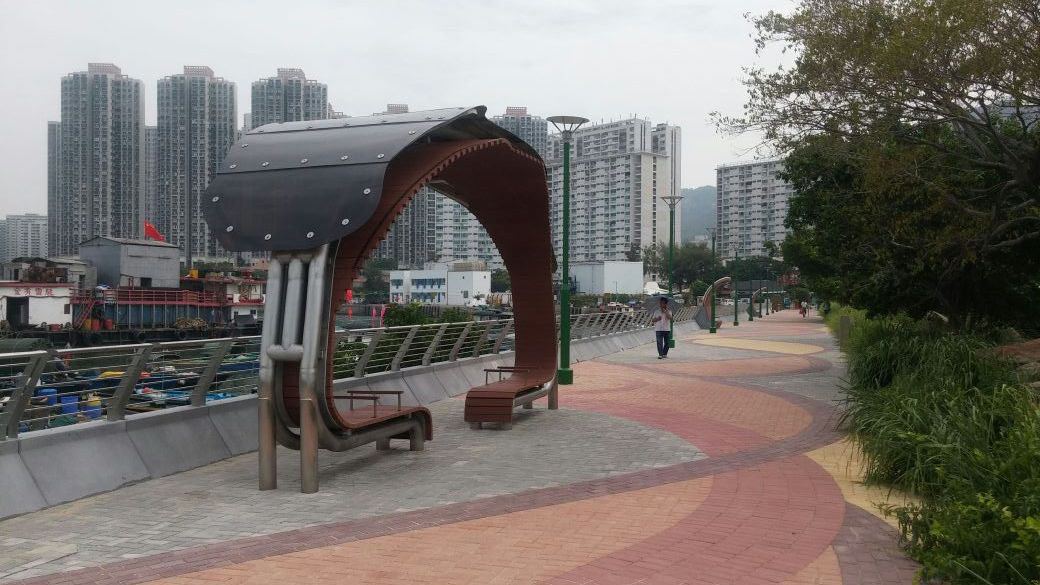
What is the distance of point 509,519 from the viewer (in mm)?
6633

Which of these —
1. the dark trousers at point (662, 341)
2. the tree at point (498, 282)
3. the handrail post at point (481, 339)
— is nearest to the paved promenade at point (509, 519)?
the handrail post at point (481, 339)

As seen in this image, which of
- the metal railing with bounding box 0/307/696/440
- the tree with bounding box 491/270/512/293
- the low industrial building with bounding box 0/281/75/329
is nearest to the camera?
the metal railing with bounding box 0/307/696/440

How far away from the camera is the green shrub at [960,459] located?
4.73 metres

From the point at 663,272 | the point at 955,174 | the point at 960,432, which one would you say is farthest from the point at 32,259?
the point at 663,272

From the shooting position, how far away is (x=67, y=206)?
89625 mm

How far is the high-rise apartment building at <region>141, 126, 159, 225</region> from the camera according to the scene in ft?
287

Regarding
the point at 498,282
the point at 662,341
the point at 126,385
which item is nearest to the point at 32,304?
the point at 662,341

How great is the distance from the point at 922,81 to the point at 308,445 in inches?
346

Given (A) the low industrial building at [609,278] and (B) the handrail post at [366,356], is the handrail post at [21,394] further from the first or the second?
(A) the low industrial building at [609,278]

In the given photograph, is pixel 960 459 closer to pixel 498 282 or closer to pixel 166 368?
pixel 166 368

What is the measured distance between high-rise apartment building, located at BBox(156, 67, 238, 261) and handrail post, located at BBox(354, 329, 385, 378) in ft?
255

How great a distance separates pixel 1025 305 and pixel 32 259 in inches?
1877

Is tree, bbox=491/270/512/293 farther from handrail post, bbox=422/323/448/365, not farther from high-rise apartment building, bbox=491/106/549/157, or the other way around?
handrail post, bbox=422/323/448/365

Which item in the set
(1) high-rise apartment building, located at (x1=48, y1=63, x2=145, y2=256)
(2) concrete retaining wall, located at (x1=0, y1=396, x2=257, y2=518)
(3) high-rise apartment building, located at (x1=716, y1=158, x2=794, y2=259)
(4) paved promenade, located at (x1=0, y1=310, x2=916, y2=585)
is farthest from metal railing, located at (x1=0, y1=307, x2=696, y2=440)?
(3) high-rise apartment building, located at (x1=716, y1=158, x2=794, y2=259)
